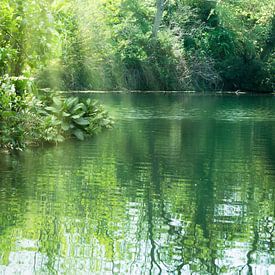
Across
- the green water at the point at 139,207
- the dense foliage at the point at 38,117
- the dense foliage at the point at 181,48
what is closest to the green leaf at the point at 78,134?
the dense foliage at the point at 38,117

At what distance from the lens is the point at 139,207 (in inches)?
379

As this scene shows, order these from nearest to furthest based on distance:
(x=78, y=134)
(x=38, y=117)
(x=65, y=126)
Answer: (x=38, y=117)
(x=65, y=126)
(x=78, y=134)

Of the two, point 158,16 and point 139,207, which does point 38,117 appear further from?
point 158,16

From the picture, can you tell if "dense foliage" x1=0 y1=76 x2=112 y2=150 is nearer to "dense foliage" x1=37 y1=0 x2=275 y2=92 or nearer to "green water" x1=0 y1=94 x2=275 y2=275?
"green water" x1=0 y1=94 x2=275 y2=275

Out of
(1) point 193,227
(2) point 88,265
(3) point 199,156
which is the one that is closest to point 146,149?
(3) point 199,156

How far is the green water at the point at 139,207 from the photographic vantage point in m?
7.14

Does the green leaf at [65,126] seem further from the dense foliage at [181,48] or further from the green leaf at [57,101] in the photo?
the dense foliage at [181,48]

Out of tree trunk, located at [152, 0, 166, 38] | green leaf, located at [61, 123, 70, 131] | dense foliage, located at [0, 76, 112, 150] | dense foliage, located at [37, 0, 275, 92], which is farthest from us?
tree trunk, located at [152, 0, 166, 38]

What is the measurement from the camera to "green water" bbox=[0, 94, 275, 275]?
23.4 ft

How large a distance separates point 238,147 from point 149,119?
8.66 m

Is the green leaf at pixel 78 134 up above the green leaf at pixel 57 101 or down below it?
below

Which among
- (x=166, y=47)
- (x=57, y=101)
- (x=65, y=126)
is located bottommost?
(x=65, y=126)

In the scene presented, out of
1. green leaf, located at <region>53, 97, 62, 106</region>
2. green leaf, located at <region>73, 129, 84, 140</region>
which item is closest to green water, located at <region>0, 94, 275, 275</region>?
green leaf, located at <region>73, 129, 84, 140</region>

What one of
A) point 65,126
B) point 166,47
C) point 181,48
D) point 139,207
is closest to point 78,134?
point 65,126
